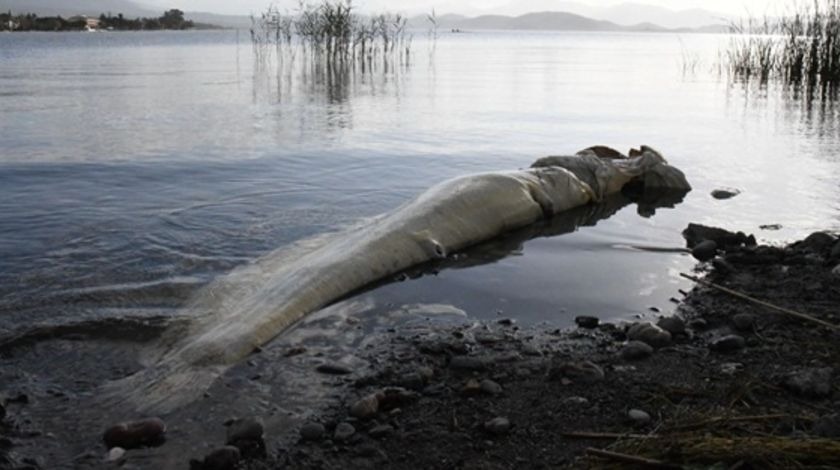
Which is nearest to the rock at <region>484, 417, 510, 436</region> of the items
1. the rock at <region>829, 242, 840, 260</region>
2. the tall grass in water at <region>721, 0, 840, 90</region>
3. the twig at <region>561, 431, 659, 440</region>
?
the twig at <region>561, 431, 659, 440</region>

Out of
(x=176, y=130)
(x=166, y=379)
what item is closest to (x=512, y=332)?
(x=166, y=379)

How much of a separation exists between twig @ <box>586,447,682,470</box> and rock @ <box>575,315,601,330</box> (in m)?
2.08

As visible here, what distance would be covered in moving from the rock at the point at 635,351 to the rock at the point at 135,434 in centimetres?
254

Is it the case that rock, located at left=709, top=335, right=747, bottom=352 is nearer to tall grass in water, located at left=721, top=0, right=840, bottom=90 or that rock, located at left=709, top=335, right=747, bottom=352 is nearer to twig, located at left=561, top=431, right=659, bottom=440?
twig, located at left=561, top=431, right=659, bottom=440

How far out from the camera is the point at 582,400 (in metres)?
4.16

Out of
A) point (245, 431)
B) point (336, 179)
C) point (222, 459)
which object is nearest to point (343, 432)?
point (245, 431)

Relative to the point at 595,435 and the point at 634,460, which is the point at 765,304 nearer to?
the point at 595,435

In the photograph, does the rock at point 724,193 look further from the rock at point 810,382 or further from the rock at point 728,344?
the rock at point 810,382

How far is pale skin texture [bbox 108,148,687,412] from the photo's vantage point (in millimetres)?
4617

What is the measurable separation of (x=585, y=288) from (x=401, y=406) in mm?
2503

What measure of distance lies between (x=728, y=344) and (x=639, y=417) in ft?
4.14

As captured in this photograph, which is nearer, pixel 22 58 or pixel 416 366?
pixel 416 366

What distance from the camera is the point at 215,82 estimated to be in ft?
80.3

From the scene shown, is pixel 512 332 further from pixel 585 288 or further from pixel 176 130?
pixel 176 130
